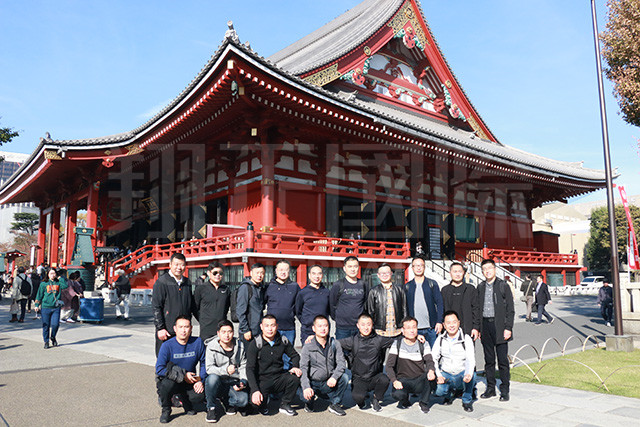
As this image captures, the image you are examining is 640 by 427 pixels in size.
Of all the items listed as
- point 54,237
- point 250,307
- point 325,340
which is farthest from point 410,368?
point 54,237

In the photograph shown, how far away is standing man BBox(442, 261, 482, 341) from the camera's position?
6.27 m

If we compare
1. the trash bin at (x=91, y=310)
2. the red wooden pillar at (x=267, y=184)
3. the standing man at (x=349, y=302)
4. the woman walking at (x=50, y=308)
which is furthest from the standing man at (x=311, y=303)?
the trash bin at (x=91, y=310)

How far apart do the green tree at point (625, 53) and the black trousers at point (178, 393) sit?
43.0ft

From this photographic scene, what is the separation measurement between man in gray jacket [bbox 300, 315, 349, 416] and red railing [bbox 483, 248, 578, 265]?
56.3 ft

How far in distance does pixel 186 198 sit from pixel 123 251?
691 cm

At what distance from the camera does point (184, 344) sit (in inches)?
211

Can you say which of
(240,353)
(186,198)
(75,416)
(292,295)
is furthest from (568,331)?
(186,198)

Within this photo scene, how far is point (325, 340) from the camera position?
5.69m

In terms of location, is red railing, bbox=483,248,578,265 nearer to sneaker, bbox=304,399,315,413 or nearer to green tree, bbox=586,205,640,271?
sneaker, bbox=304,399,315,413

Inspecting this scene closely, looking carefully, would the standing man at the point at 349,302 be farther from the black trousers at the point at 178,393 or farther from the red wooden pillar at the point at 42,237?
the red wooden pillar at the point at 42,237

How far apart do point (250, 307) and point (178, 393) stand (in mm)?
1369

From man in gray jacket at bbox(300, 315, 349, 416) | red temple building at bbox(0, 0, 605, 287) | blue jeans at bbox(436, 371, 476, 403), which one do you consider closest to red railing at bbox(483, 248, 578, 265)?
red temple building at bbox(0, 0, 605, 287)

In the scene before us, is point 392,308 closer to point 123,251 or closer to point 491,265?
point 491,265

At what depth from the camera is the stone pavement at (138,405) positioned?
4949 millimetres
